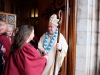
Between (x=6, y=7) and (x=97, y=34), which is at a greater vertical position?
(x=6, y=7)

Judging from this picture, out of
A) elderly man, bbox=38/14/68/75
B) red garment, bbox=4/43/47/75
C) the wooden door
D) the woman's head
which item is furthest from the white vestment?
the woman's head

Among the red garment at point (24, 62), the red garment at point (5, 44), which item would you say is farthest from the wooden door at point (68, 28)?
the red garment at point (5, 44)

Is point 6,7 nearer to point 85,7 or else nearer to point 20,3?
point 20,3

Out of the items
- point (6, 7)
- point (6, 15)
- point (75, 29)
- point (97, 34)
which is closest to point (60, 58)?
point (75, 29)

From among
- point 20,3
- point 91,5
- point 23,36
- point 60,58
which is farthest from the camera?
point 20,3

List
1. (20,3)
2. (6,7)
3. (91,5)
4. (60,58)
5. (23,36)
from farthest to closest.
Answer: (20,3)
(6,7)
(91,5)
(60,58)
(23,36)

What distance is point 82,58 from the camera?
112 inches

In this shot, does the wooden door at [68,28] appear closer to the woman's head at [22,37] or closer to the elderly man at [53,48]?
the elderly man at [53,48]

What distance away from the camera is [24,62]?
207cm

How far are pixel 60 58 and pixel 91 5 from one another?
966 millimetres

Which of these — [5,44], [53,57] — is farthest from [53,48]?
[5,44]

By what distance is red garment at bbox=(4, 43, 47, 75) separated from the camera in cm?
208

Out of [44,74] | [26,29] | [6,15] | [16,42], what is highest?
[6,15]

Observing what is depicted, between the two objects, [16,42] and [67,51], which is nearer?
[16,42]
